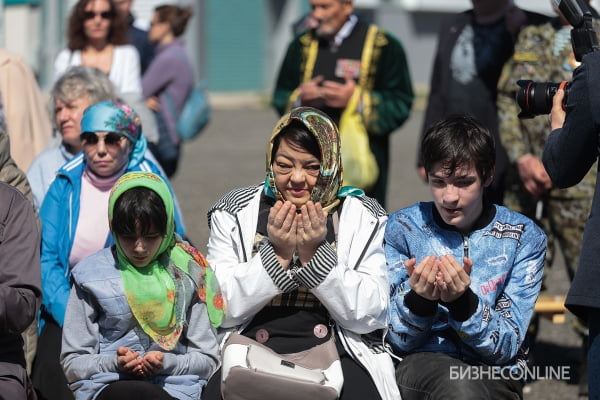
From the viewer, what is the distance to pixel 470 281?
13.1 ft

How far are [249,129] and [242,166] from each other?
448 cm

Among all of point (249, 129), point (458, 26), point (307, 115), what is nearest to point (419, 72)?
point (249, 129)

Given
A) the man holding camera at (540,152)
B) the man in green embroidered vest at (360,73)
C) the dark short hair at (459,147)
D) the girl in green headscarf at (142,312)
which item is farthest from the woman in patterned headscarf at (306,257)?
the man in green embroidered vest at (360,73)

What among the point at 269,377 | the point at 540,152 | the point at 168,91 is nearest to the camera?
the point at 269,377

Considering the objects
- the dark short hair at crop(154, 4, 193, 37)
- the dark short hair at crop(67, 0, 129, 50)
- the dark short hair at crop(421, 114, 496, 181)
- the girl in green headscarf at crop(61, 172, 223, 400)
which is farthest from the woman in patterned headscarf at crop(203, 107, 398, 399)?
the dark short hair at crop(154, 4, 193, 37)

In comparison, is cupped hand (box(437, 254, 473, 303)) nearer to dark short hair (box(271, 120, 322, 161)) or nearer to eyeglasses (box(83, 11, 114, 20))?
dark short hair (box(271, 120, 322, 161))

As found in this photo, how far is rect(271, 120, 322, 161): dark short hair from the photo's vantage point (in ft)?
14.2

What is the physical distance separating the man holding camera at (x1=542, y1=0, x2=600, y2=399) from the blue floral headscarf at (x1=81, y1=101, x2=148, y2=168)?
2.21 metres

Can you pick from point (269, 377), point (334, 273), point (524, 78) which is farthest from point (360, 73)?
point (269, 377)

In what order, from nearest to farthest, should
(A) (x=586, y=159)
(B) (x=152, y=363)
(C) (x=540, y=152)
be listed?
(A) (x=586, y=159)
(B) (x=152, y=363)
(C) (x=540, y=152)

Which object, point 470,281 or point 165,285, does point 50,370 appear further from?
point 470,281

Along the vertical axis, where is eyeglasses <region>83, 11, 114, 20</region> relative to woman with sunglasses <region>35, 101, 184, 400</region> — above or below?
above

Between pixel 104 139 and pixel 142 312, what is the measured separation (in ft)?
3.78

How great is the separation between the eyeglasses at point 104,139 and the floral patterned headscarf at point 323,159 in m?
1.01
